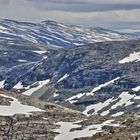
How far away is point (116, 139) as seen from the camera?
179625 millimetres

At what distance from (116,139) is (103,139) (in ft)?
26.6

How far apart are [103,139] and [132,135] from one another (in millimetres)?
12330

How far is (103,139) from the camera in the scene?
186 metres

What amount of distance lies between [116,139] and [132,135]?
231 inches

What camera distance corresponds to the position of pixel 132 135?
589 ft
